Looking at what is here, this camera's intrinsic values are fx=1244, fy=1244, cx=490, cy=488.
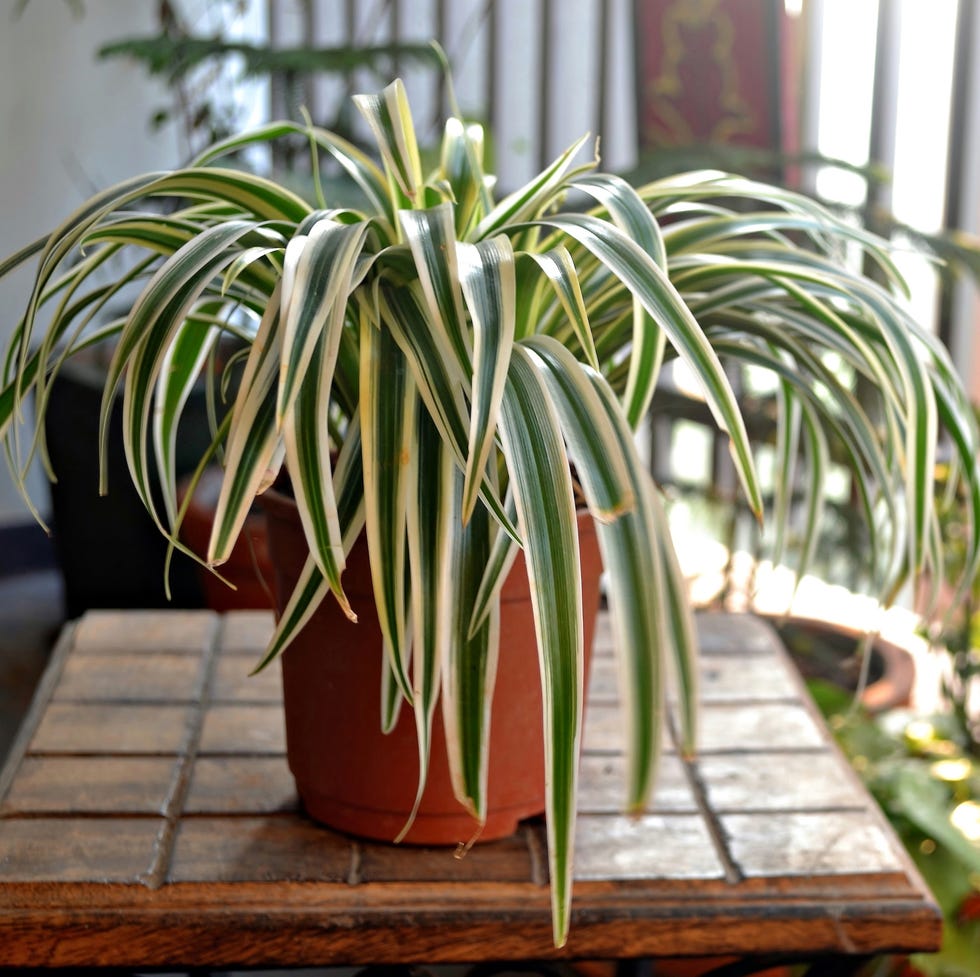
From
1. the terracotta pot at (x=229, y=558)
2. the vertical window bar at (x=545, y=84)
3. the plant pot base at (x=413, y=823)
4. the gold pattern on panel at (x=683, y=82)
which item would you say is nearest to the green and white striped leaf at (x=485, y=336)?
the plant pot base at (x=413, y=823)

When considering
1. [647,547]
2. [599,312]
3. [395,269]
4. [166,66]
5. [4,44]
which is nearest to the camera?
[647,547]

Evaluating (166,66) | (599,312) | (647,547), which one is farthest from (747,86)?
(647,547)

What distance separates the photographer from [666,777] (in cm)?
89

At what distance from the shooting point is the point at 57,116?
2730 millimetres

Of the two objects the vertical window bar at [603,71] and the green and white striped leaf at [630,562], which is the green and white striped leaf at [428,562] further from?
the vertical window bar at [603,71]

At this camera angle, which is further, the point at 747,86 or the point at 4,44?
the point at 4,44

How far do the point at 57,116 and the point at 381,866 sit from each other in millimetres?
2394

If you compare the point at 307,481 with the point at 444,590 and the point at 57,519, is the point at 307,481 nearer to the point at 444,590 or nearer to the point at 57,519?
the point at 444,590

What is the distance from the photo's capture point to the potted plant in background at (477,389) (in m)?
0.54

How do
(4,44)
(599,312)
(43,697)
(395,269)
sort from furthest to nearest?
1. (4,44)
2. (43,697)
3. (599,312)
4. (395,269)

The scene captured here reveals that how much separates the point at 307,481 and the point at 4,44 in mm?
2413

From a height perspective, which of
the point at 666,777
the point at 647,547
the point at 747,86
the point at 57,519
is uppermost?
the point at 747,86

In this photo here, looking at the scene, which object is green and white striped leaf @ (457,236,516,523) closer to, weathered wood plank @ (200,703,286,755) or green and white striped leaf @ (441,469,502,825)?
green and white striped leaf @ (441,469,502,825)

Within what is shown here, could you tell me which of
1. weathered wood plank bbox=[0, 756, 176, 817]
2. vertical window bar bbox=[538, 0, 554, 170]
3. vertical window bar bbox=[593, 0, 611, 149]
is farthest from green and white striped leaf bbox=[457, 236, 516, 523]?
vertical window bar bbox=[538, 0, 554, 170]
